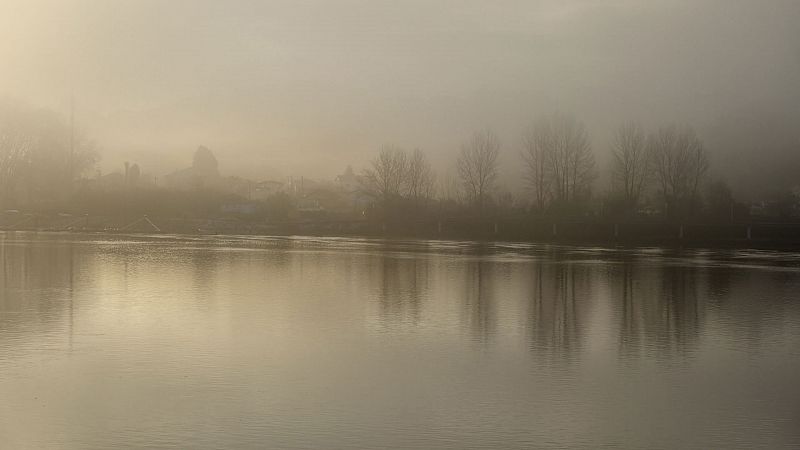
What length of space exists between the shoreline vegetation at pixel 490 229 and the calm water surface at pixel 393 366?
33692 millimetres

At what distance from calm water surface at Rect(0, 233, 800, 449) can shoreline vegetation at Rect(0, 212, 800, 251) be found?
3369 centimetres

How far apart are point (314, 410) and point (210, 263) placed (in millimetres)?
20135

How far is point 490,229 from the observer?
206 feet

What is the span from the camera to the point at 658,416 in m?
7.25

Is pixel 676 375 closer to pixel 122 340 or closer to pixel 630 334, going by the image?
pixel 630 334

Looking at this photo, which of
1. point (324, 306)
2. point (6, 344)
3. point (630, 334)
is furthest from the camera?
point (324, 306)

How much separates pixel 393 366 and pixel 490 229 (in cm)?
5390

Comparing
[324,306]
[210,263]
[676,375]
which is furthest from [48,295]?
[676,375]

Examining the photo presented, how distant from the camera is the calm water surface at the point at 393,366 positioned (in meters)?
6.58

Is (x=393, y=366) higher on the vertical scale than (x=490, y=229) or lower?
lower

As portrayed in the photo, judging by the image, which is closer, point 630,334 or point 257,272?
point 630,334

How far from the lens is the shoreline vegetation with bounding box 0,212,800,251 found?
1957 inches

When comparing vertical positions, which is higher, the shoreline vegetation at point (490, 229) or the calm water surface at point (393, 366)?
the shoreline vegetation at point (490, 229)

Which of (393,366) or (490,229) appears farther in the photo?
(490,229)
